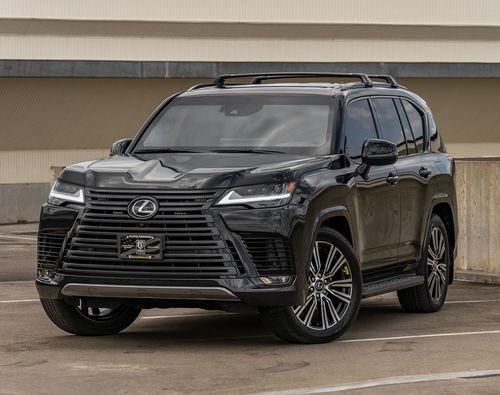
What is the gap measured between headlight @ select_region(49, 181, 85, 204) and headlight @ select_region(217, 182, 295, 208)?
1.07 meters

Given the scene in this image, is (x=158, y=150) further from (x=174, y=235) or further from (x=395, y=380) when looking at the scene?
(x=395, y=380)

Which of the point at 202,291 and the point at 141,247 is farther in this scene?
the point at 141,247

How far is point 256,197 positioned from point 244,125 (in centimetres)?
161

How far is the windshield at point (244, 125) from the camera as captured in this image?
39.5ft

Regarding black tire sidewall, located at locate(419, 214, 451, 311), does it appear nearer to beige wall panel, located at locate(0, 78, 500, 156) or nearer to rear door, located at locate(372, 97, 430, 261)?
rear door, located at locate(372, 97, 430, 261)

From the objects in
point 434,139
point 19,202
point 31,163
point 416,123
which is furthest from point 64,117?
point 416,123

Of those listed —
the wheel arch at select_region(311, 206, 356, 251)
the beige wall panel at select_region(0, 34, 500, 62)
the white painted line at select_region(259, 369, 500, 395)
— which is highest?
the beige wall panel at select_region(0, 34, 500, 62)

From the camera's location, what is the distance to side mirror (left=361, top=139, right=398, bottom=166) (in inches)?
479

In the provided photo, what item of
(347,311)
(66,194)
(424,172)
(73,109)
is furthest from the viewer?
(73,109)

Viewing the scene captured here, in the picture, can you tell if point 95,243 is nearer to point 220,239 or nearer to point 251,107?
point 220,239

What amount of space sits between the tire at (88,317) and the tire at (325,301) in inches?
48.4

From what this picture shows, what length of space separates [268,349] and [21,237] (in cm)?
1438

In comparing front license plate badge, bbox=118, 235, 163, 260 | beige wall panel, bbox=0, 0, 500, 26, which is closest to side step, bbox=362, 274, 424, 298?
front license plate badge, bbox=118, 235, 163, 260

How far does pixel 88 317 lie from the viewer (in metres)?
11.9
